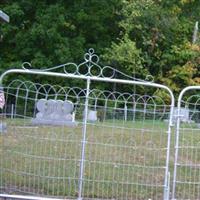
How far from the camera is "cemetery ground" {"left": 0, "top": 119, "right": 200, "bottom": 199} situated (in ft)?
25.4

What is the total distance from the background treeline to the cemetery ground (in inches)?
743

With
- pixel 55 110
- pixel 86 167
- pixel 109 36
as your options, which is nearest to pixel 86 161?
pixel 86 167

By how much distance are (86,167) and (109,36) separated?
24270 millimetres

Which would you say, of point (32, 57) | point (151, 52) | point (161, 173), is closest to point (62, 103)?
point (161, 173)

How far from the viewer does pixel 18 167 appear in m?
8.86

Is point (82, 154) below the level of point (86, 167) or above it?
above

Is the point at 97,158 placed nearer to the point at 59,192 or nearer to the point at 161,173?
the point at 161,173

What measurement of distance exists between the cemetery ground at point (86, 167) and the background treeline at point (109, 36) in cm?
1888

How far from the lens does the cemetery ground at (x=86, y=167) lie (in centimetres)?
775

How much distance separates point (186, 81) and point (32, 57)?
909 cm

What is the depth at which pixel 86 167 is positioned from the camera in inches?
371

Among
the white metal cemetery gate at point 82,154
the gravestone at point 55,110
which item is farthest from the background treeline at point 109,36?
the gravestone at point 55,110

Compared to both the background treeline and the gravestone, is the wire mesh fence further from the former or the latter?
the background treeline

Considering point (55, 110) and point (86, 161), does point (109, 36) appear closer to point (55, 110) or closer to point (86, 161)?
point (55, 110)
